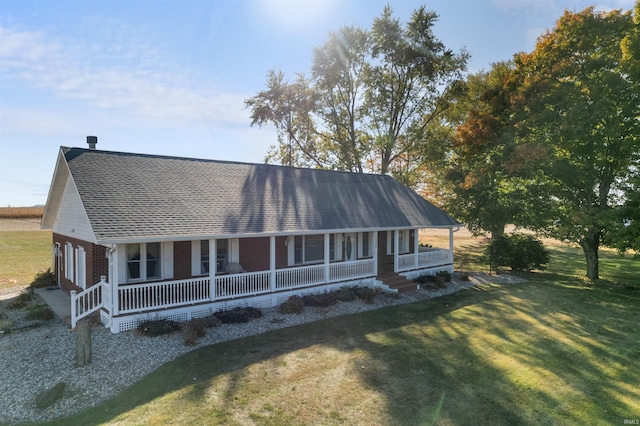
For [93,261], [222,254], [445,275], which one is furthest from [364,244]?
[93,261]

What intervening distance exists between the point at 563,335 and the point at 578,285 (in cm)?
1108

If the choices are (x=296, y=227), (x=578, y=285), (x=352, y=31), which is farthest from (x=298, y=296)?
(x=352, y=31)

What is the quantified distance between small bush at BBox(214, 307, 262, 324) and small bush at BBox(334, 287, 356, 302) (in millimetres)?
3918

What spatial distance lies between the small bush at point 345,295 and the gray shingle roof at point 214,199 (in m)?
2.93

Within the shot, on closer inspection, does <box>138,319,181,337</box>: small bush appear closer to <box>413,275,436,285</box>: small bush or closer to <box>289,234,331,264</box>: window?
<box>289,234,331,264</box>: window

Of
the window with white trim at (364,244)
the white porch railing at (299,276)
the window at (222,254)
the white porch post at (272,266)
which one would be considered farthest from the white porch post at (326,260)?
the window at (222,254)

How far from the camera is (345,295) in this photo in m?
15.5

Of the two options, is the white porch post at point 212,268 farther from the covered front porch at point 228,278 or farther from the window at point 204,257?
the window at point 204,257

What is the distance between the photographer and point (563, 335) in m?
12.0

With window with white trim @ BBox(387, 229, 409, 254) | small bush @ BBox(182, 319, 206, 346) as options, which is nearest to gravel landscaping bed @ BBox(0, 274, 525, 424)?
small bush @ BBox(182, 319, 206, 346)

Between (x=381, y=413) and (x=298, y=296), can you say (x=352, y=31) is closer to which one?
(x=298, y=296)

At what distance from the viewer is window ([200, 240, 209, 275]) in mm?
13992

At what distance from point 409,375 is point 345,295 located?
683 centimetres

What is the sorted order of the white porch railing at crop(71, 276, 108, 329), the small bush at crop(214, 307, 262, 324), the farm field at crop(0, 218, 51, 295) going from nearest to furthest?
the white porch railing at crop(71, 276, 108, 329) → the small bush at crop(214, 307, 262, 324) → the farm field at crop(0, 218, 51, 295)
